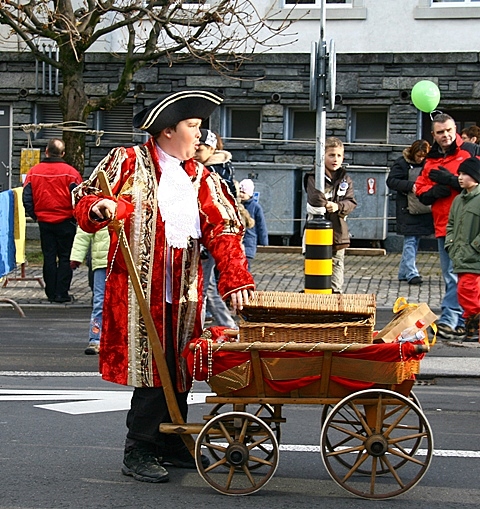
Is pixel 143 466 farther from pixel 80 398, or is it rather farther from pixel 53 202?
pixel 53 202

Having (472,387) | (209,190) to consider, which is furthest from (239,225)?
(472,387)

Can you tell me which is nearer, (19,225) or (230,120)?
(19,225)

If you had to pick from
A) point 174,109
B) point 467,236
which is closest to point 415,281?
point 467,236

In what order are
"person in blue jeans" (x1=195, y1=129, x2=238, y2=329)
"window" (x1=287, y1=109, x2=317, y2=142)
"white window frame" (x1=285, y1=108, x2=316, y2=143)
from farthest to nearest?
"window" (x1=287, y1=109, x2=317, y2=142) → "white window frame" (x1=285, y1=108, x2=316, y2=143) → "person in blue jeans" (x1=195, y1=129, x2=238, y2=329)

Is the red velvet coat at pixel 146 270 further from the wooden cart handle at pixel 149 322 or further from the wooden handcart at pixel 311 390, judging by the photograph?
the wooden handcart at pixel 311 390

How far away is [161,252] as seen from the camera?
5355 mm

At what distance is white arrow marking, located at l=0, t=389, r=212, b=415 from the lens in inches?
287

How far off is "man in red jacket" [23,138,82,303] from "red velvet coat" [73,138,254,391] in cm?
712

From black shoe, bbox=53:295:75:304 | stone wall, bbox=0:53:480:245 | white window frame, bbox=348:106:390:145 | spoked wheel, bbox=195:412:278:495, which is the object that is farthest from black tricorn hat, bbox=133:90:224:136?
white window frame, bbox=348:106:390:145

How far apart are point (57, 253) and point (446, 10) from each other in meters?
9.17

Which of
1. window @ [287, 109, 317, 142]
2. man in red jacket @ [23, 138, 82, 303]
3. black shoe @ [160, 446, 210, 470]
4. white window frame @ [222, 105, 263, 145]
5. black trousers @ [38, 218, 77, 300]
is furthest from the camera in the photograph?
window @ [287, 109, 317, 142]

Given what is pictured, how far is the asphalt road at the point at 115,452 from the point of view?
17.1 feet

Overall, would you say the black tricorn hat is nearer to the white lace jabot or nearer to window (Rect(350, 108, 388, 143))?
the white lace jabot

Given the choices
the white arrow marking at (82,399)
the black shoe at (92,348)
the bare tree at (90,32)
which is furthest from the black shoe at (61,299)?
the white arrow marking at (82,399)
